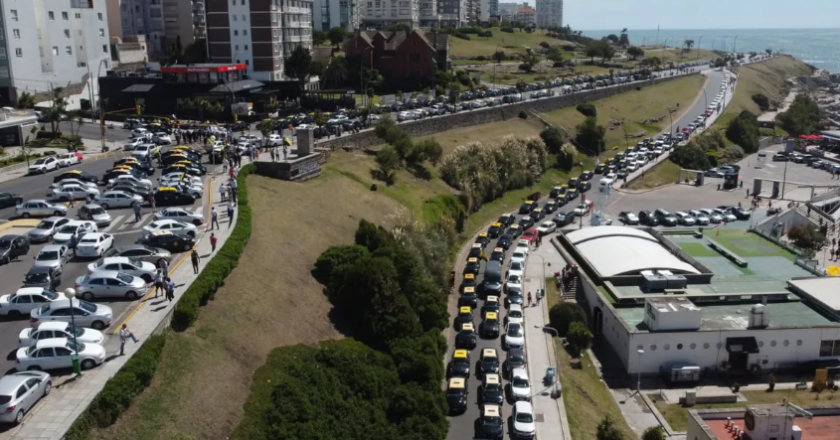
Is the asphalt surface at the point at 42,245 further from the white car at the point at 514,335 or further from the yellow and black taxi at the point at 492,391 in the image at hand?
the white car at the point at 514,335

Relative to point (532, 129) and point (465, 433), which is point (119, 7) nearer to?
point (532, 129)

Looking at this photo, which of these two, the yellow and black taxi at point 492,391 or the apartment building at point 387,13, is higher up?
the apartment building at point 387,13

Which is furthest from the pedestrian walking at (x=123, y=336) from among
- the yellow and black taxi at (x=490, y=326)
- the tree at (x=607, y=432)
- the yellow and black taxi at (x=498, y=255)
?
the yellow and black taxi at (x=498, y=255)

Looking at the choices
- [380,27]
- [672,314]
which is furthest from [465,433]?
[380,27]

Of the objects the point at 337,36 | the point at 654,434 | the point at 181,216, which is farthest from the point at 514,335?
the point at 337,36

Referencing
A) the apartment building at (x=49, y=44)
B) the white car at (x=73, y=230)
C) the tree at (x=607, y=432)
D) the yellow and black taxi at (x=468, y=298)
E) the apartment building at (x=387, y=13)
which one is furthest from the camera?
the apartment building at (x=387, y=13)

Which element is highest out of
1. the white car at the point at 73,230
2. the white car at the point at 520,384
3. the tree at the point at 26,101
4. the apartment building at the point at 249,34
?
the apartment building at the point at 249,34
